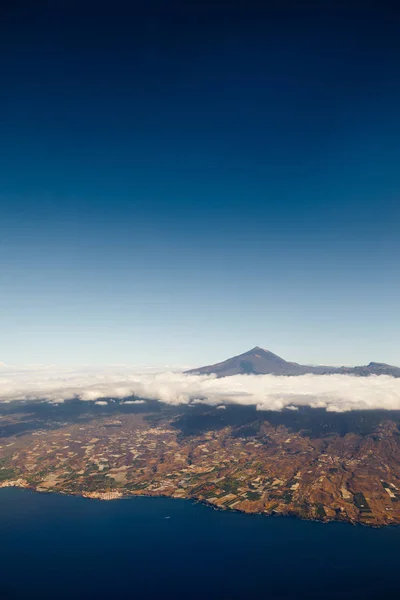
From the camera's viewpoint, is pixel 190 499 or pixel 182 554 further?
pixel 190 499

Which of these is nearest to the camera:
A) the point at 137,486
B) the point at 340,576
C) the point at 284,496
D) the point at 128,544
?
the point at 340,576

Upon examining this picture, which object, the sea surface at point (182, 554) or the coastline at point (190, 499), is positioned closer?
the sea surface at point (182, 554)

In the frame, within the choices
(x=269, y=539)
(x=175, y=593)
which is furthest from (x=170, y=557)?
(x=269, y=539)

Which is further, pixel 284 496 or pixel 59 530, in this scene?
pixel 284 496

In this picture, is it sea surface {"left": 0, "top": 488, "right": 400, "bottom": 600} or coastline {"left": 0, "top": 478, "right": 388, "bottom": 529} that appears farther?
coastline {"left": 0, "top": 478, "right": 388, "bottom": 529}

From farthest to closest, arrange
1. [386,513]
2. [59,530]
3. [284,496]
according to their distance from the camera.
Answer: [284,496] < [386,513] < [59,530]

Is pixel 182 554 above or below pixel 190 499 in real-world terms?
below

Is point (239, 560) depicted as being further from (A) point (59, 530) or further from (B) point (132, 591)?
(A) point (59, 530)
